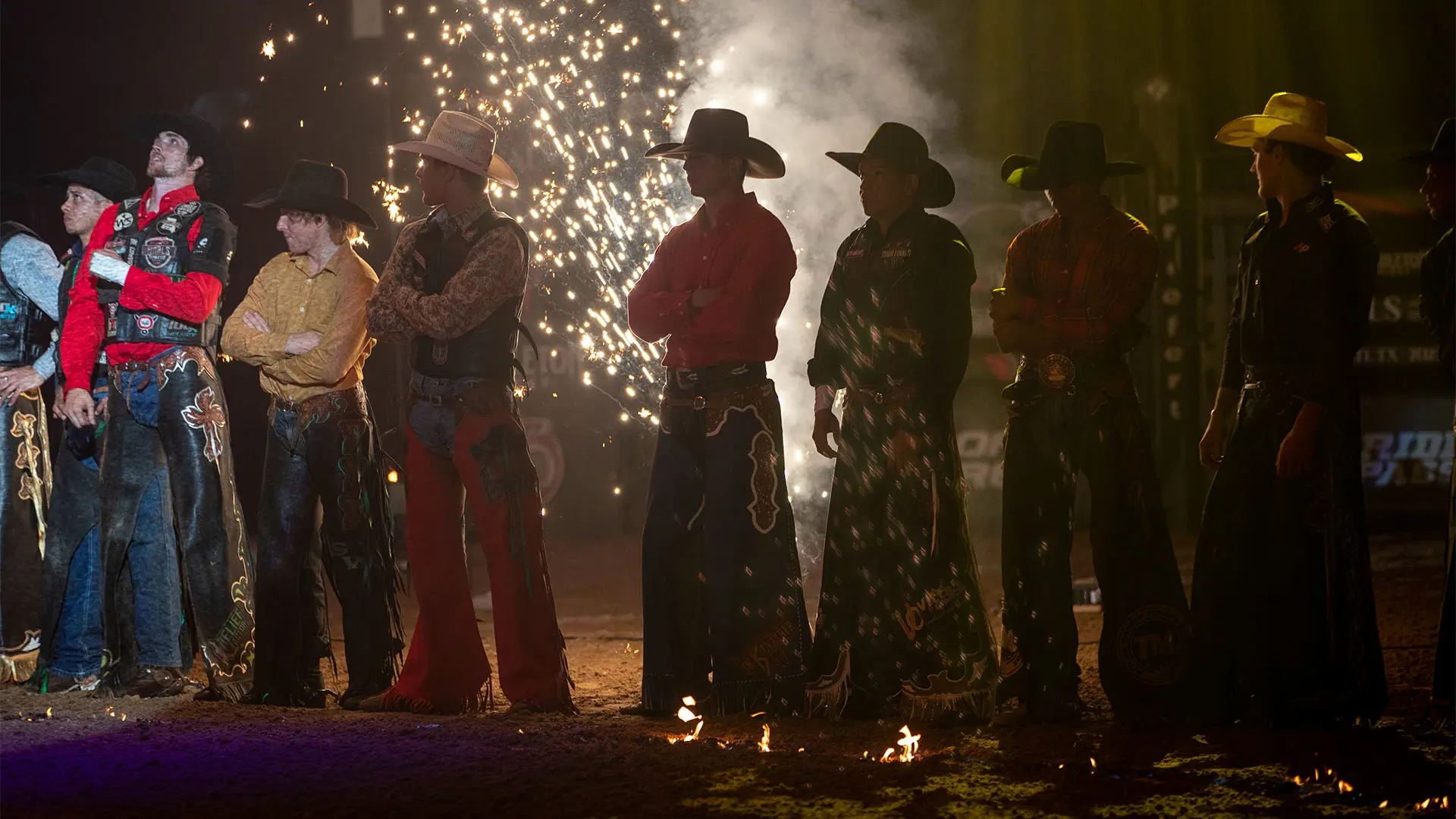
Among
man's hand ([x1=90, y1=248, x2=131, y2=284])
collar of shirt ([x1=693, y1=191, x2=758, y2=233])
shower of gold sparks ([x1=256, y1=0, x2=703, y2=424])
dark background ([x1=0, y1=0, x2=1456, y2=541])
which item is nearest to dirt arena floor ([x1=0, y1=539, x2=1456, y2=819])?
man's hand ([x1=90, y1=248, x2=131, y2=284])

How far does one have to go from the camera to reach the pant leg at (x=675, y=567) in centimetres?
572

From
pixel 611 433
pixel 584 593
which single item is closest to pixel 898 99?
pixel 611 433

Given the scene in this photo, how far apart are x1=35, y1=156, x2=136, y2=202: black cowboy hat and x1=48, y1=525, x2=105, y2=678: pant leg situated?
1729 millimetres

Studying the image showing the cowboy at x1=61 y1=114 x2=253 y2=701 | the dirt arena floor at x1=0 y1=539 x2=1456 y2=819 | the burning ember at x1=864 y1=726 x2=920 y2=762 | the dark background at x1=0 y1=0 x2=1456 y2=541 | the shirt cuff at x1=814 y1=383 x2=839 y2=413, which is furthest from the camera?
the dark background at x1=0 y1=0 x2=1456 y2=541

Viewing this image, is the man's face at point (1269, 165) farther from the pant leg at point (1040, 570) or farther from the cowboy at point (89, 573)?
the cowboy at point (89, 573)

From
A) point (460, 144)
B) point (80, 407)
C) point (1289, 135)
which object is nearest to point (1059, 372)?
point (1289, 135)

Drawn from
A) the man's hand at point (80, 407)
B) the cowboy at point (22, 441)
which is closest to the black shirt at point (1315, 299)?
the man's hand at point (80, 407)

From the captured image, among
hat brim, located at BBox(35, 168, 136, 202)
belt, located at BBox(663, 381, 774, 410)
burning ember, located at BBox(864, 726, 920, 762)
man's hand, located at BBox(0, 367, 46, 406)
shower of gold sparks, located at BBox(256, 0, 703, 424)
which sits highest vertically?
shower of gold sparks, located at BBox(256, 0, 703, 424)

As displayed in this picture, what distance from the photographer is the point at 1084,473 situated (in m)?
5.46

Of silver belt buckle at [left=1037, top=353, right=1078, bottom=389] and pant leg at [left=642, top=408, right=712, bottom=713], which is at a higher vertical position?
silver belt buckle at [left=1037, top=353, right=1078, bottom=389]

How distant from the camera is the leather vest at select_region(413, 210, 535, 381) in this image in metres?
5.73

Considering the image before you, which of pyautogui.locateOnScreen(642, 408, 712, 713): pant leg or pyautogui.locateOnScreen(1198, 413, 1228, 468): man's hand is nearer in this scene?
pyautogui.locateOnScreen(1198, 413, 1228, 468): man's hand

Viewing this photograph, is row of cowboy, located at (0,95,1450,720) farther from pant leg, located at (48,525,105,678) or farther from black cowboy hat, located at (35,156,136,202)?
black cowboy hat, located at (35,156,136,202)

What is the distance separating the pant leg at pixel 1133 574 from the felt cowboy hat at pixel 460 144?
2721 millimetres
